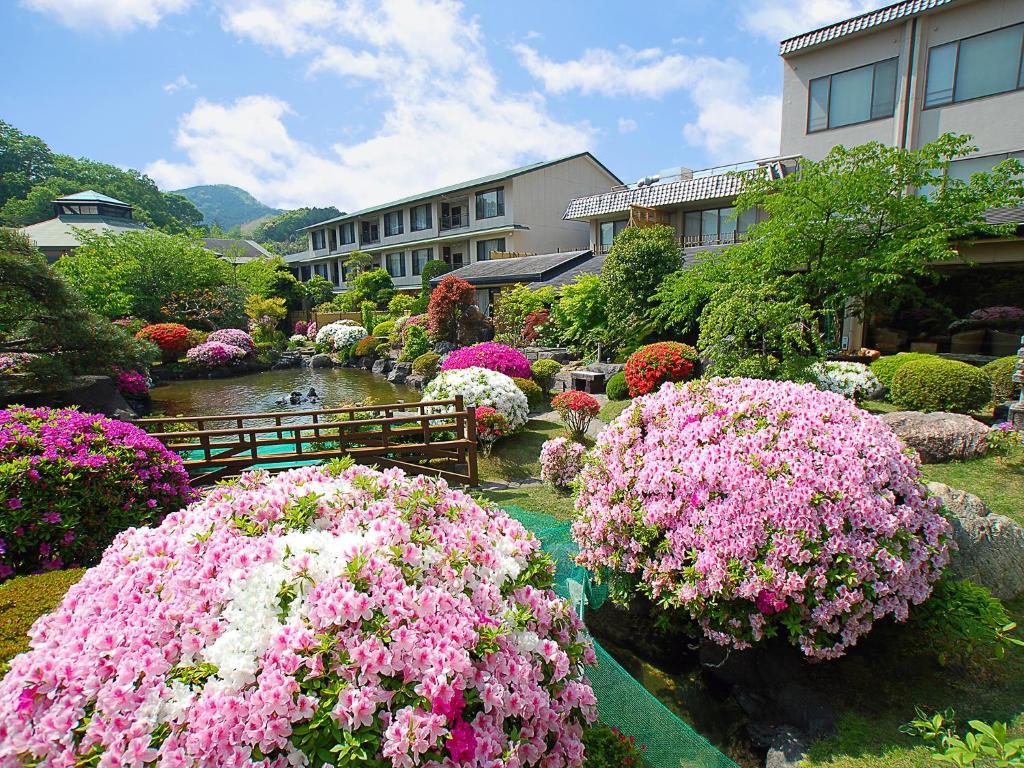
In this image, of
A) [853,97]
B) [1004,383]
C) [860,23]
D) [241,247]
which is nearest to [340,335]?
[853,97]

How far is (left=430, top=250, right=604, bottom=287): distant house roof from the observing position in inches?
967

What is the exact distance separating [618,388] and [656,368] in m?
1.15

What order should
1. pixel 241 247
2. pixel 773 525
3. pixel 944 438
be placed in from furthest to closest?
pixel 241 247
pixel 944 438
pixel 773 525

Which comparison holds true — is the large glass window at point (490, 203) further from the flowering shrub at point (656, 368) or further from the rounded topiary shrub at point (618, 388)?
the flowering shrub at point (656, 368)

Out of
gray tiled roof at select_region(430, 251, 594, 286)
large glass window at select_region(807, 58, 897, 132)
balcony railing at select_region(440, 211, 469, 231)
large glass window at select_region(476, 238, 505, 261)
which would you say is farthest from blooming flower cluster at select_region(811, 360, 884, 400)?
balcony railing at select_region(440, 211, 469, 231)

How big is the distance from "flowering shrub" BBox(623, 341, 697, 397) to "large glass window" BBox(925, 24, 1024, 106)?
12350 mm

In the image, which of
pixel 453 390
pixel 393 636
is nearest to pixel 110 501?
pixel 393 636

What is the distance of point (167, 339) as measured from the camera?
23.3 m

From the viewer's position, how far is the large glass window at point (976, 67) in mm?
15406

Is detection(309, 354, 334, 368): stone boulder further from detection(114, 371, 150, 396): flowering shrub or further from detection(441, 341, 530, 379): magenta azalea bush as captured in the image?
detection(441, 341, 530, 379): magenta azalea bush

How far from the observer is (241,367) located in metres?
24.0

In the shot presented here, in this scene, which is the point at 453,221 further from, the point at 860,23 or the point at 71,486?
the point at 71,486

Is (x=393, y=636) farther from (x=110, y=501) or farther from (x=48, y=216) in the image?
(x=48, y=216)

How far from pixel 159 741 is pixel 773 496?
3.55m
